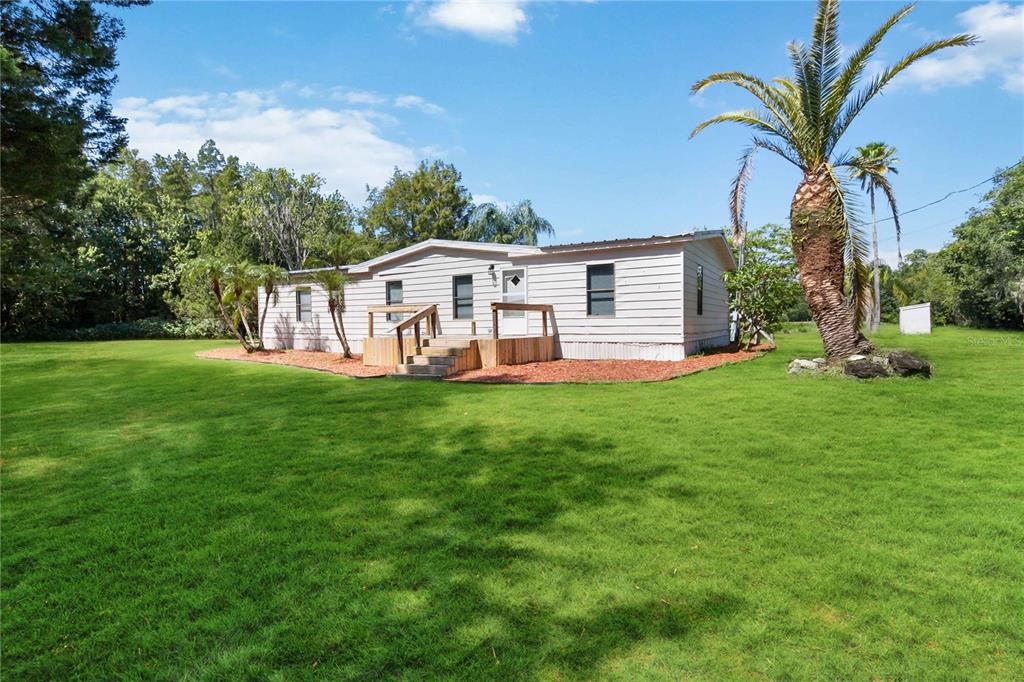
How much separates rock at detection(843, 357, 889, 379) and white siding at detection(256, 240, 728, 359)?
3889 mm

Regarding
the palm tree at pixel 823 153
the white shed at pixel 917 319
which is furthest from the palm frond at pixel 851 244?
the white shed at pixel 917 319

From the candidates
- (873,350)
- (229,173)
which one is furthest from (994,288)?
(229,173)

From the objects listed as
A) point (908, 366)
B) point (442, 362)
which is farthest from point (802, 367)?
point (442, 362)

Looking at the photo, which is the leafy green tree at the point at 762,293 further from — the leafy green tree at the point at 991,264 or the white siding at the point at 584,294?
the leafy green tree at the point at 991,264

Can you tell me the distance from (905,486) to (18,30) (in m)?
14.9

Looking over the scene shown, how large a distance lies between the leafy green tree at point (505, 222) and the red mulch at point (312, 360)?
780 inches

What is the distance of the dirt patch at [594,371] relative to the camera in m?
9.92

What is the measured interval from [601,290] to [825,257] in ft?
16.8

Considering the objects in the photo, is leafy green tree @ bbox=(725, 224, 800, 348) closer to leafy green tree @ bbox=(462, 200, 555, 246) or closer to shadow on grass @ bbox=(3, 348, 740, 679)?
shadow on grass @ bbox=(3, 348, 740, 679)

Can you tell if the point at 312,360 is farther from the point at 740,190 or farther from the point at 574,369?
the point at 740,190

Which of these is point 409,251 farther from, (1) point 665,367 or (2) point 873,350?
(2) point 873,350

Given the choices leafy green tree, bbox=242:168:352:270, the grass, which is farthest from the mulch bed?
leafy green tree, bbox=242:168:352:270

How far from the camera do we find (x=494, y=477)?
→ 4422 mm

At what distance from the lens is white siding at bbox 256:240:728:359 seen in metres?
12.2
